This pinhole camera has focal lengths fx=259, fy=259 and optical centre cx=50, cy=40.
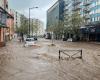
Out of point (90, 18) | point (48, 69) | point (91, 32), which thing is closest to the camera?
point (48, 69)

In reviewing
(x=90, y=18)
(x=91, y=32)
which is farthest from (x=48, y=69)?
(x=90, y=18)

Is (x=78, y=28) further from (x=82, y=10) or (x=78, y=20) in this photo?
(x=82, y=10)

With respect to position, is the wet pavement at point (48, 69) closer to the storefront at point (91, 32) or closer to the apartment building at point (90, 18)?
the storefront at point (91, 32)

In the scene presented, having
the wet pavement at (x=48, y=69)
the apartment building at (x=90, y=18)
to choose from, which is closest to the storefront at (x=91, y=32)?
the apartment building at (x=90, y=18)

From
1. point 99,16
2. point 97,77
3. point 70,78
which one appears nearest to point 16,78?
point 70,78

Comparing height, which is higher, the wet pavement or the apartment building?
the apartment building

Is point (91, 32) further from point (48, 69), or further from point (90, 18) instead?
point (48, 69)

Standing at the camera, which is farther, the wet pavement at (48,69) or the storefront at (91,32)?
the storefront at (91,32)

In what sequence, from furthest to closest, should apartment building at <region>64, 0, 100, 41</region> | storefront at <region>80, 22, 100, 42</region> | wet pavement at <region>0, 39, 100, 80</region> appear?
apartment building at <region>64, 0, 100, 41</region>
storefront at <region>80, 22, 100, 42</region>
wet pavement at <region>0, 39, 100, 80</region>

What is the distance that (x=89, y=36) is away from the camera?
98.8 meters

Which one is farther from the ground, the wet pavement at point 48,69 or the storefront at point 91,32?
the storefront at point 91,32

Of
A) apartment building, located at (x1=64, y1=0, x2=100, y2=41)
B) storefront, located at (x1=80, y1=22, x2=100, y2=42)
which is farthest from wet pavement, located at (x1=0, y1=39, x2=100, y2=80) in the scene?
apartment building, located at (x1=64, y1=0, x2=100, y2=41)

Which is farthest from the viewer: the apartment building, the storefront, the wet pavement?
the apartment building

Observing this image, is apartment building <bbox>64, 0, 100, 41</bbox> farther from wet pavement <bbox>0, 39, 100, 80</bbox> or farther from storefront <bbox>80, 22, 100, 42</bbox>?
wet pavement <bbox>0, 39, 100, 80</bbox>
